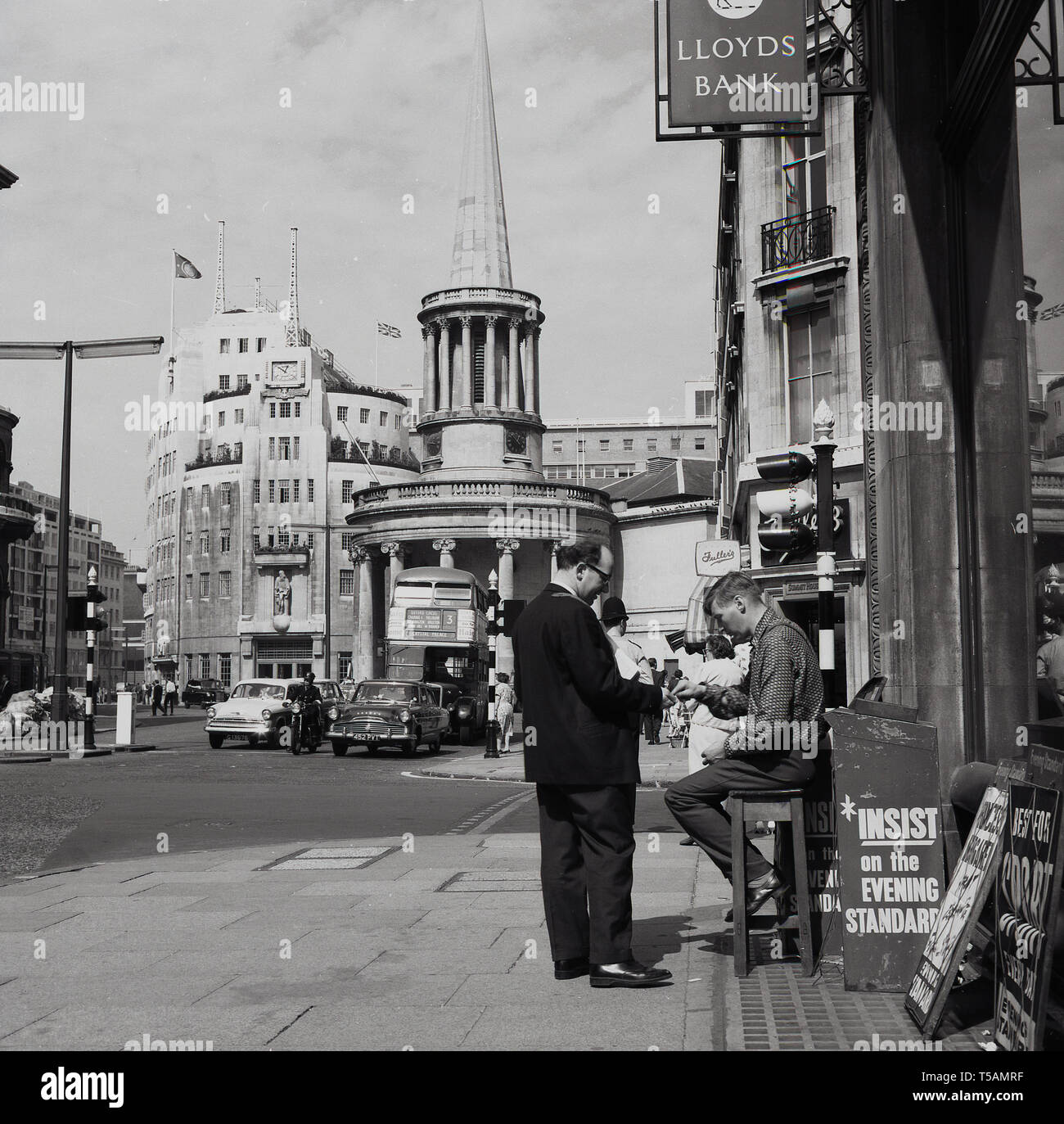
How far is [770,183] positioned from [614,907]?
24670 millimetres

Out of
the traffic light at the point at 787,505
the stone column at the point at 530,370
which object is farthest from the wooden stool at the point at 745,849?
the stone column at the point at 530,370

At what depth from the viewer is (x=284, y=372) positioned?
96500 mm

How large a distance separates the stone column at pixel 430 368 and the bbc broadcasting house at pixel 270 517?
950cm

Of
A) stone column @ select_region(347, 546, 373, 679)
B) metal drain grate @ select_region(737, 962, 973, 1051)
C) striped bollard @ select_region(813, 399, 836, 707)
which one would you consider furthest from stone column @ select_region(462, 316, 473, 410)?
metal drain grate @ select_region(737, 962, 973, 1051)

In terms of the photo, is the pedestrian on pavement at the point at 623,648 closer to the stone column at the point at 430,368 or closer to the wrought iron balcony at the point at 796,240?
the wrought iron balcony at the point at 796,240

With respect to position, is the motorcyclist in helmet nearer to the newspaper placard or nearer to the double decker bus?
the double decker bus

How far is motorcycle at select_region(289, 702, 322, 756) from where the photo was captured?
30391 millimetres

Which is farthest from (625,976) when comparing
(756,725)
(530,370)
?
(530,370)

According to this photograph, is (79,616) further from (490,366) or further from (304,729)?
(490,366)

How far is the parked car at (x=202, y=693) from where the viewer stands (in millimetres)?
78750

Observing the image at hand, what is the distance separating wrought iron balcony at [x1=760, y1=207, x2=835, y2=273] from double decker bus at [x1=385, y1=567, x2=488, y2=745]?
53.1ft

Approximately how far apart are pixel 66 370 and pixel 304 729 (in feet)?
31.0
